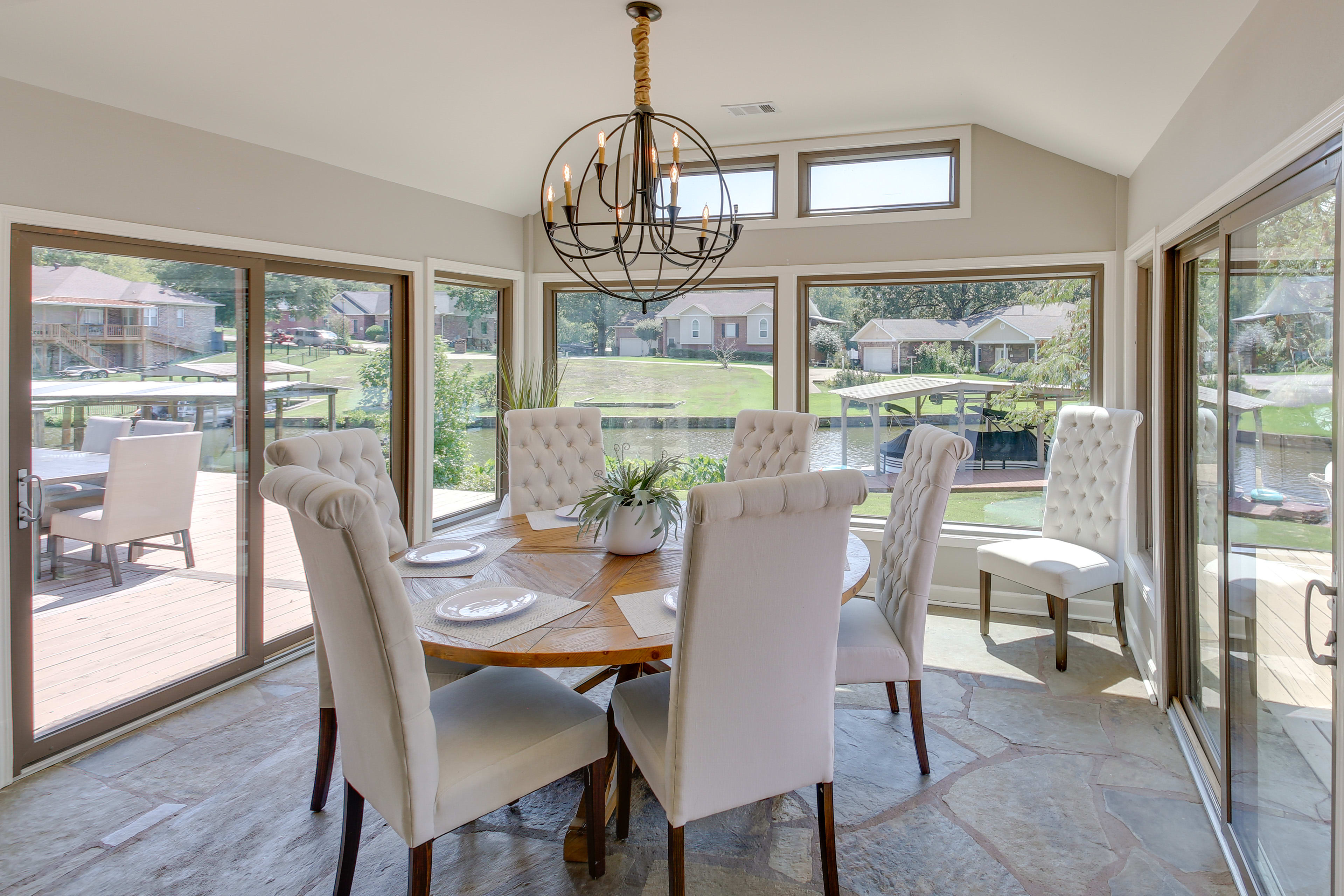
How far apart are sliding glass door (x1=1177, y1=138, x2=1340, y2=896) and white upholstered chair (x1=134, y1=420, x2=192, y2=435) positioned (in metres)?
3.81

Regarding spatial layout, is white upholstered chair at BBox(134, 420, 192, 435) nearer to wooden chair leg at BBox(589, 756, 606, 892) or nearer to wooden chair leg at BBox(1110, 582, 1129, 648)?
wooden chair leg at BBox(589, 756, 606, 892)

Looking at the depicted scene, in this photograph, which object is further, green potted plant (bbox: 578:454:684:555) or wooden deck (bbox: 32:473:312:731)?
wooden deck (bbox: 32:473:312:731)

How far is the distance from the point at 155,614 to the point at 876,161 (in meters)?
4.32

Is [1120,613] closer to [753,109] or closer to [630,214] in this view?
[630,214]

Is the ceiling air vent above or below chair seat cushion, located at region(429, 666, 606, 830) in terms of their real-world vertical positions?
above

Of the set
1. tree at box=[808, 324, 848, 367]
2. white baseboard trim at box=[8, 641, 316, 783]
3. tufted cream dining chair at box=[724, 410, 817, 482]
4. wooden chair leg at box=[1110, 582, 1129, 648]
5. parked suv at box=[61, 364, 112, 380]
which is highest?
tree at box=[808, 324, 848, 367]

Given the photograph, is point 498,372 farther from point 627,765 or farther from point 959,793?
point 959,793

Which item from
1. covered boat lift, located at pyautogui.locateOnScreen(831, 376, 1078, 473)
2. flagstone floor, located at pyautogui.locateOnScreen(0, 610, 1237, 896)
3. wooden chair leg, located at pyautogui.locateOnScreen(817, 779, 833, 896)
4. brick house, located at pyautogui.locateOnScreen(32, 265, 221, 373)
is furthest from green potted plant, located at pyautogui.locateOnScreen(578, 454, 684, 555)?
covered boat lift, located at pyautogui.locateOnScreen(831, 376, 1078, 473)

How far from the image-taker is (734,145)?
464cm

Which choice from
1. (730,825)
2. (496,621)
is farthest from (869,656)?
(496,621)

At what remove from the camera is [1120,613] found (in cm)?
371

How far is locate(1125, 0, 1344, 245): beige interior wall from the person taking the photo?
62.0 inches

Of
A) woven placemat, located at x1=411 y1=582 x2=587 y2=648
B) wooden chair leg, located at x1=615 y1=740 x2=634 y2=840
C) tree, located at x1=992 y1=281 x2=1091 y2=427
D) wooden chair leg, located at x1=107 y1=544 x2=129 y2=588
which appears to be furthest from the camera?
tree, located at x1=992 y1=281 x2=1091 y2=427

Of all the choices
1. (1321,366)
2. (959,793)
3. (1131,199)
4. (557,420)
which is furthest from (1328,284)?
(557,420)
